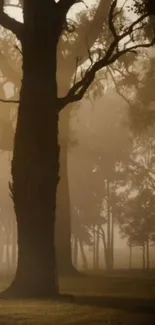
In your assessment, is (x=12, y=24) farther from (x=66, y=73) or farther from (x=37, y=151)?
(x=66, y=73)

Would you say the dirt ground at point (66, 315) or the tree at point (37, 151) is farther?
the tree at point (37, 151)

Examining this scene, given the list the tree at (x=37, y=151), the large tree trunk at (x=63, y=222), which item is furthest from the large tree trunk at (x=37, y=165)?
the large tree trunk at (x=63, y=222)

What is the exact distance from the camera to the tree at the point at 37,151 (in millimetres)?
15078

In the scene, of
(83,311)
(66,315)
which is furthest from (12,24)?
(66,315)

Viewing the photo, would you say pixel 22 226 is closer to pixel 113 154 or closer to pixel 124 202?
pixel 113 154

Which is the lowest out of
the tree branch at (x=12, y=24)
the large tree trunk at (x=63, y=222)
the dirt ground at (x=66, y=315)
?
the dirt ground at (x=66, y=315)

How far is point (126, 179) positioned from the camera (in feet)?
185

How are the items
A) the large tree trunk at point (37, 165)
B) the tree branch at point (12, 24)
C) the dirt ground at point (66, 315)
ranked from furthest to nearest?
the tree branch at point (12, 24), the large tree trunk at point (37, 165), the dirt ground at point (66, 315)

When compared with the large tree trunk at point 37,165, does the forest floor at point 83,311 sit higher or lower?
lower

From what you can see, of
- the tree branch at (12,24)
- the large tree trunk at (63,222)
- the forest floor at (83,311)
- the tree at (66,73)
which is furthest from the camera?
the tree at (66,73)

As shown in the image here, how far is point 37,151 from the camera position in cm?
1527

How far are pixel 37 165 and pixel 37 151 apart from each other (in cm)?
37

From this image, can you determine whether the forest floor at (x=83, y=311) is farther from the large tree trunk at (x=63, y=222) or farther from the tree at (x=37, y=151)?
the large tree trunk at (x=63, y=222)

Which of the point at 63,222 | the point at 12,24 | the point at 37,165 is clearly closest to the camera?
the point at 37,165
